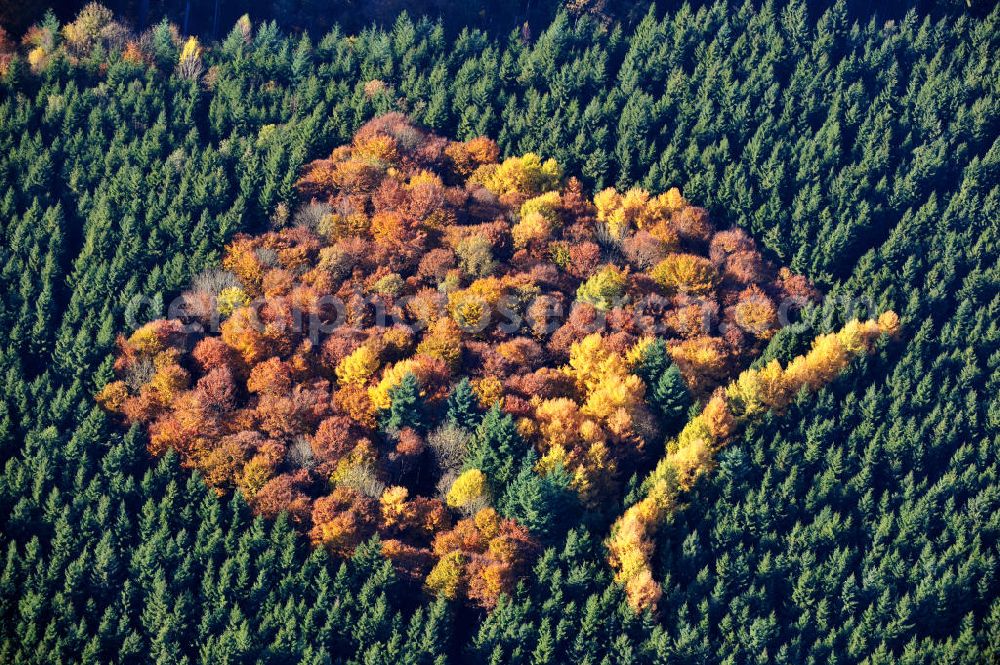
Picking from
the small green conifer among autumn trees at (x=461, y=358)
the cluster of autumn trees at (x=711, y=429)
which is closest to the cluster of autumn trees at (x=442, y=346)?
the small green conifer among autumn trees at (x=461, y=358)

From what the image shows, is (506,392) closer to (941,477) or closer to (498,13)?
(941,477)

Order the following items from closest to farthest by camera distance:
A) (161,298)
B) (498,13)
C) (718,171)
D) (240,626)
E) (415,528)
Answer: (240,626)
(415,528)
(161,298)
(718,171)
(498,13)

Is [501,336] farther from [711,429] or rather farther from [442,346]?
[711,429]

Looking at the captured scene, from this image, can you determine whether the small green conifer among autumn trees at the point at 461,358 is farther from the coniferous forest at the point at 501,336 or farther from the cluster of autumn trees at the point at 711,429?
the coniferous forest at the point at 501,336

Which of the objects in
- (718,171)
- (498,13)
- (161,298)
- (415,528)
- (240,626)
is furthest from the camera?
(498,13)

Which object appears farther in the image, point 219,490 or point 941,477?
point 941,477

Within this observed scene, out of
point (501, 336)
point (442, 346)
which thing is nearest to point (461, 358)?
point (442, 346)

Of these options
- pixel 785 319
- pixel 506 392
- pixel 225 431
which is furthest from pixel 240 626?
pixel 785 319
